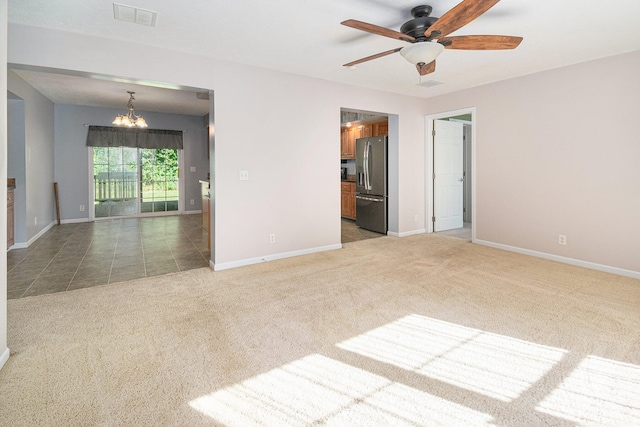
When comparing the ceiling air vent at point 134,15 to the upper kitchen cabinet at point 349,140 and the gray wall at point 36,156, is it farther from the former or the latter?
the upper kitchen cabinet at point 349,140

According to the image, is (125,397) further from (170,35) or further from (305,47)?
(305,47)

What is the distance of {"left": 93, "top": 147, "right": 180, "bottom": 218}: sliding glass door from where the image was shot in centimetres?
807

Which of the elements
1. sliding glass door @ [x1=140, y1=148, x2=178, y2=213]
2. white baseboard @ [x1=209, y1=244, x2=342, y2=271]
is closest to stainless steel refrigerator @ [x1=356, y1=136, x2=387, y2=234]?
white baseboard @ [x1=209, y1=244, x2=342, y2=271]

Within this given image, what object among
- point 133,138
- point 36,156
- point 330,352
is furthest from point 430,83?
point 133,138

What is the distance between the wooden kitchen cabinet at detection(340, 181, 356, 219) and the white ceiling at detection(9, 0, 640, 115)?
135 inches

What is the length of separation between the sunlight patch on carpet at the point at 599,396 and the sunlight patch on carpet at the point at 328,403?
42 centimetres

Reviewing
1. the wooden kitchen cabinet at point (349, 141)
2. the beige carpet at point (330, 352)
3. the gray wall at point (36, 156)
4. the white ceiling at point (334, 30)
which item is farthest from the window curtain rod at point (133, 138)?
the beige carpet at point (330, 352)

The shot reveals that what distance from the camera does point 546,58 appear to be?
395 cm

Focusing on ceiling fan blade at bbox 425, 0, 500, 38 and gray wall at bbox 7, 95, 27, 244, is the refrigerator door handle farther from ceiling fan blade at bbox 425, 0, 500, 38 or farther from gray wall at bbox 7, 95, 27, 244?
gray wall at bbox 7, 95, 27, 244

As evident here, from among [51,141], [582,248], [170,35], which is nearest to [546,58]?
[582,248]

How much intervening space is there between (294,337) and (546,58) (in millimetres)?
4193

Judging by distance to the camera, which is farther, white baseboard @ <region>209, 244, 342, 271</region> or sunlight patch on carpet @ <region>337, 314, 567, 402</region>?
white baseboard @ <region>209, 244, 342, 271</region>

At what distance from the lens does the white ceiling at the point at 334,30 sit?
273 cm

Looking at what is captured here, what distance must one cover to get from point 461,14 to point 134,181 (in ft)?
27.6
